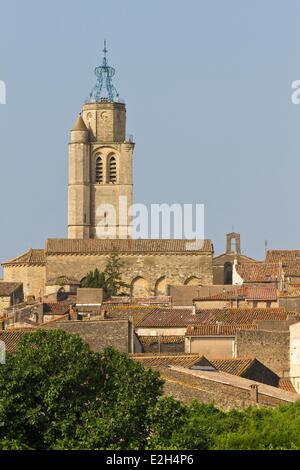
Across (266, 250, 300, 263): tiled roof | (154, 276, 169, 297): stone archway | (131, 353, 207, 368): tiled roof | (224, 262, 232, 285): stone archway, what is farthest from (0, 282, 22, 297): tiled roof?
(131, 353, 207, 368): tiled roof

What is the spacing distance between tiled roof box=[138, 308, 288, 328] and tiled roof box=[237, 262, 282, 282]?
22.4 m

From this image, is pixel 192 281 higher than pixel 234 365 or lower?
higher

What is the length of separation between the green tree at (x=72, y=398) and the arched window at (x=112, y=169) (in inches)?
4140

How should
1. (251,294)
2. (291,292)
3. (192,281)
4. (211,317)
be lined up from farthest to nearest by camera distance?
(192,281), (251,294), (291,292), (211,317)

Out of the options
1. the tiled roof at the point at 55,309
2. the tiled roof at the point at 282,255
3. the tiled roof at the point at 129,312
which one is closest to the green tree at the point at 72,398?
the tiled roof at the point at 129,312

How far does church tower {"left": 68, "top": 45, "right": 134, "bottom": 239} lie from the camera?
478ft

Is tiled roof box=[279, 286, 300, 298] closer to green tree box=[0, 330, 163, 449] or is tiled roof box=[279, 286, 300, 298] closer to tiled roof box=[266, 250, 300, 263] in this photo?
tiled roof box=[266, 250, 300, 263]

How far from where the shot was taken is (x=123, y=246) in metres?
128

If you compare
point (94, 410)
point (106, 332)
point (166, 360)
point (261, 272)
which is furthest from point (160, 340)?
point (261, 272)

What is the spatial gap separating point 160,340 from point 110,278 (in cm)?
5542

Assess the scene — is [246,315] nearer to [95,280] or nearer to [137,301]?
[137,301]

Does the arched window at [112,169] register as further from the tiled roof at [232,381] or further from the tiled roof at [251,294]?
the tiled roof at [232,381]
